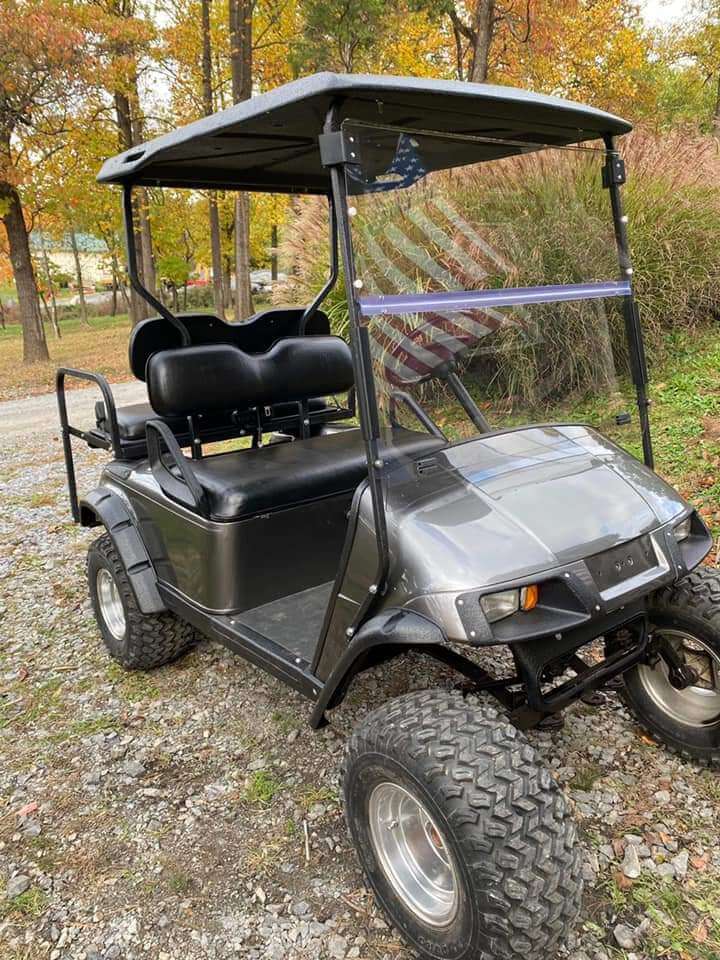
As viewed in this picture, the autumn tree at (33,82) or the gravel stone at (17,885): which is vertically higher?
the autumn tree at (33,82)

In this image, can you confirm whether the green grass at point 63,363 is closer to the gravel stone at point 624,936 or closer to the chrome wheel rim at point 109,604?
the chrome wheel rim at point 109,604

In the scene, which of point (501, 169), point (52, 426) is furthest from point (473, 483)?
point (52, 426)

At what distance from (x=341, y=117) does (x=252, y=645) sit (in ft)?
5.40

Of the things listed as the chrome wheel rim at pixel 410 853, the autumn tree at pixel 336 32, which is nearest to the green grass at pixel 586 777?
the chrome wheel rim at pixel 410 853

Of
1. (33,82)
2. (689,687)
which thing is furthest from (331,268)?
(33,82)

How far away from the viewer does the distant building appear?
2830 cm

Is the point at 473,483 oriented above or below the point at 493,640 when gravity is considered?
above

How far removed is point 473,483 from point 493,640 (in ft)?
1.55

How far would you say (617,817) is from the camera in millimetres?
2258

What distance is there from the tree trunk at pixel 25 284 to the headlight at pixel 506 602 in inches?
609

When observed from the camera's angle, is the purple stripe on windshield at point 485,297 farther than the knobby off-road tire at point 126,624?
No

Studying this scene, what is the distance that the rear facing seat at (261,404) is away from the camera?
2713 millimetres

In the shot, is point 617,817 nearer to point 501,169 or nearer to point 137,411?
point 501,169

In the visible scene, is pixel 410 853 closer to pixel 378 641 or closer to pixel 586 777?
pixel 378 641
